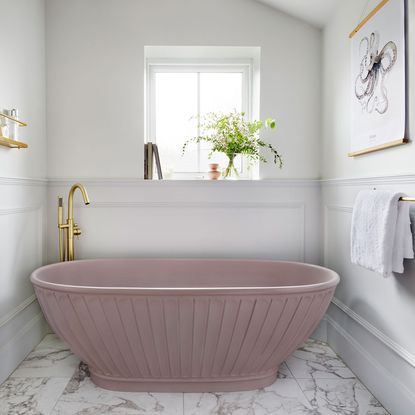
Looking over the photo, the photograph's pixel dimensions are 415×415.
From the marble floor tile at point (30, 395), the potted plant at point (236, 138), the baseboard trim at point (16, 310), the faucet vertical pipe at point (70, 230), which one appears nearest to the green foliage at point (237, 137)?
the potted plant at point (236, 138)

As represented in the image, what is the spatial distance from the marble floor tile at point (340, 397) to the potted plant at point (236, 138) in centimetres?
135

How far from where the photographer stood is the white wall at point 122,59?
2576 millimetres

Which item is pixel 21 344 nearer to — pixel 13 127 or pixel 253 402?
pixel 13 127

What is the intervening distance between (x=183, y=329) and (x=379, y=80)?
4.68 ft

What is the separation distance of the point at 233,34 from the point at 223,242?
1.39m

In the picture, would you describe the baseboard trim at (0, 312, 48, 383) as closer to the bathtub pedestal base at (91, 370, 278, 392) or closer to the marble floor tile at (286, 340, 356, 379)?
the bathtub pedestal base at (91, 370, 278, 392)

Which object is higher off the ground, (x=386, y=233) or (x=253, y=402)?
(x=386, y=233)

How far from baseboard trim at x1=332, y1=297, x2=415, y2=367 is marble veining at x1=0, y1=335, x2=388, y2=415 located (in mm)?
282

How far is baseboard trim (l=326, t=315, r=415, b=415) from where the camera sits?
1.60 m

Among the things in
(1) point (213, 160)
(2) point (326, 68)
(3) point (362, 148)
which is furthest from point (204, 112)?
(3) point (362, 148)

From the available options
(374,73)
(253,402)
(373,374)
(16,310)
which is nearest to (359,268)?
(373,374)

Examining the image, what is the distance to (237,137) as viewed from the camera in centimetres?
262

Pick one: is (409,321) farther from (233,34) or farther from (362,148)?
(233,34)

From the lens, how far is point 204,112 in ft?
9.48
